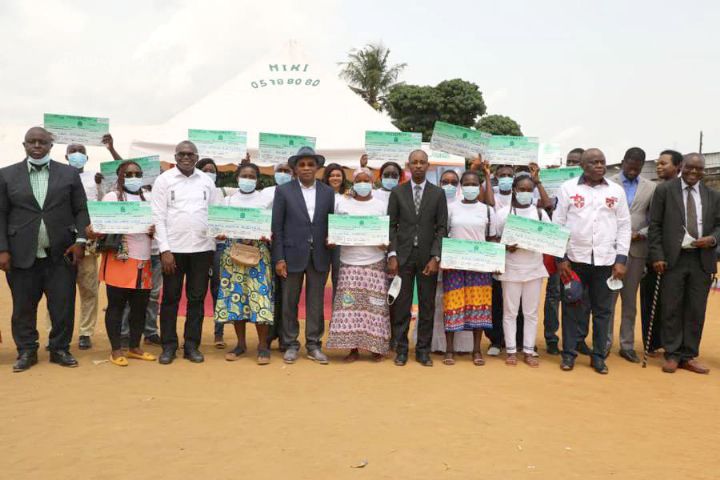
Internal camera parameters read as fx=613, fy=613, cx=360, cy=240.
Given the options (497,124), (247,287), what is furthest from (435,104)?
(247,287)

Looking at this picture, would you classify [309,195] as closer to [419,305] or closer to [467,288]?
[419,305]

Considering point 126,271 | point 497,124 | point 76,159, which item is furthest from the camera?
point 497,124

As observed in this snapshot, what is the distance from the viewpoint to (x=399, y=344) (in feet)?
20.9

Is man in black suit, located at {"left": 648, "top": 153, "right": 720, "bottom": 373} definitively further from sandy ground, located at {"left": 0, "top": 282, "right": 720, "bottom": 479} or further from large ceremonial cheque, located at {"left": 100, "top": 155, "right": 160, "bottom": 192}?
large ceremonial cheque, located at {"left": 100, "top": 155, "right": 160, "bottom": 192}

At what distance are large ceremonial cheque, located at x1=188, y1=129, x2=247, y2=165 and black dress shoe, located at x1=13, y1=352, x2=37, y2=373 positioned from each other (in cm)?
333

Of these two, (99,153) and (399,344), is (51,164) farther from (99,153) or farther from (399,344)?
(99,153)

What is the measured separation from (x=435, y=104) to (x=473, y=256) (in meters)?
24.5

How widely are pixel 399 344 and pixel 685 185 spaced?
351 cm

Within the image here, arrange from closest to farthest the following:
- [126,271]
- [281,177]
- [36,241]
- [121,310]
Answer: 1. [36,241]
2. [126,271]
3. [121,310]
4. [281,177]

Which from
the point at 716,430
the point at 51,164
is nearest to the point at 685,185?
the point at 716,430

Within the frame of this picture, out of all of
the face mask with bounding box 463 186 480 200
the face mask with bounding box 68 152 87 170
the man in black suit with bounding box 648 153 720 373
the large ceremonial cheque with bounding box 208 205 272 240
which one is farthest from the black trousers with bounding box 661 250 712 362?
the face mask with bounding box 68 152 87 170

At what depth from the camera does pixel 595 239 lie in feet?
20.6

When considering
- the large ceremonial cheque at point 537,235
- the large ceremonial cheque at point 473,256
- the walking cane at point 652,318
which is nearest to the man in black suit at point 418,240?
the large ceremonial cheque at point 473,256

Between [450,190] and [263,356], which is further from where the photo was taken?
[450,190]
